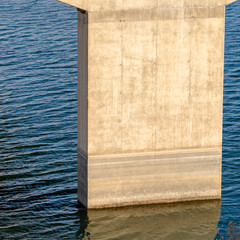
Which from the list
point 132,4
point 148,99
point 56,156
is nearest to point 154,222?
point 148,99

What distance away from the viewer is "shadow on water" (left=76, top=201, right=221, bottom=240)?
3275 cm

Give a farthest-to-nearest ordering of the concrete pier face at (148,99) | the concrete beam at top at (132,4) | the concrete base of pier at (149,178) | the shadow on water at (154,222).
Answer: the concrete base of pier at (149,178)
the shadow on water at (154,222)
the concrete pier face at (148,99)
the concrete beam at top at (132,4)

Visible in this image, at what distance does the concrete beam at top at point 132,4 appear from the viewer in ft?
102

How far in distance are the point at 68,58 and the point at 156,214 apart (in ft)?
74.6

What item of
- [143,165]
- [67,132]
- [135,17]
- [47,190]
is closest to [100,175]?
[143,165]

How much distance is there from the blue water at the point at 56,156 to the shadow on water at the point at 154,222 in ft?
0.13

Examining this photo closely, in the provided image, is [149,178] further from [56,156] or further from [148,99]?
[56,156]

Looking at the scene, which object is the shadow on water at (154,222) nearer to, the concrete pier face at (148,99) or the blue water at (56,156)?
the blue water at (56,156)

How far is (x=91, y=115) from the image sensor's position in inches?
1271

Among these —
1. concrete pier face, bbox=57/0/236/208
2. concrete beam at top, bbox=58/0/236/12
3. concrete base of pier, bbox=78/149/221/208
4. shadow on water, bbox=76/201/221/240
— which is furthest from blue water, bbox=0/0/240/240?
concrete beam at top, bbox=58/0/236/12

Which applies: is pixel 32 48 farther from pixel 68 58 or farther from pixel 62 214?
pixel 62 214

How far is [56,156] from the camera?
39.8m

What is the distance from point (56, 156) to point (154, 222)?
320 inches

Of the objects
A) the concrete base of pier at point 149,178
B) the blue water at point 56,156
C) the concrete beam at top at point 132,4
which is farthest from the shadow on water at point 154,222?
the concrete beam at top at point 132,4
